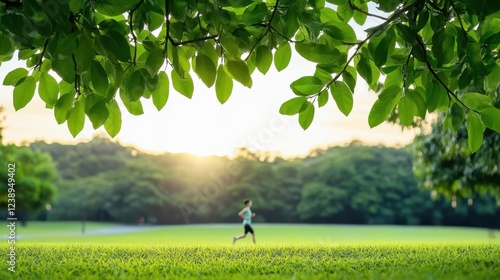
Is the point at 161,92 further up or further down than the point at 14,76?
further down

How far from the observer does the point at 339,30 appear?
10.5ft

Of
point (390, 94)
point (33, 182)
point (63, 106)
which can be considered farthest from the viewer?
point (33, 182)

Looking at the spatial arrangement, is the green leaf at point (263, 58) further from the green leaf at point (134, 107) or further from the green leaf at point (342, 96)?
the green leaf at point (134, 107)

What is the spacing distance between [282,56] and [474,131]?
46.9 inches

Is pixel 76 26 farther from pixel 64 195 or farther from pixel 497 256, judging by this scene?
pixel 64 195

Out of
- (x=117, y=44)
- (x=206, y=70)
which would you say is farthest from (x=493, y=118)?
(x=117, y=44)

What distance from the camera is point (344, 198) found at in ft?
259

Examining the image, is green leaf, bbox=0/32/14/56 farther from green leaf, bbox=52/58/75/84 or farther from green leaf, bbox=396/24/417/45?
green leaf, bbox=396/24/417/45

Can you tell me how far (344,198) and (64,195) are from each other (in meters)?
43.1

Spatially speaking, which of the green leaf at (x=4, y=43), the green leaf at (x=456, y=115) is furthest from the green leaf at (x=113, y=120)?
the green leaf at (x=456, y=115)

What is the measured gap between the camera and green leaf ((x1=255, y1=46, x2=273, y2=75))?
325 cm

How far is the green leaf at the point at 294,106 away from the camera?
313 centimetres

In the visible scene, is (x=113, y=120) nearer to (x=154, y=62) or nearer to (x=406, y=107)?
(x=154, y=62)

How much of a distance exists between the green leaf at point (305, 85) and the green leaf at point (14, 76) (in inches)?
63.5
